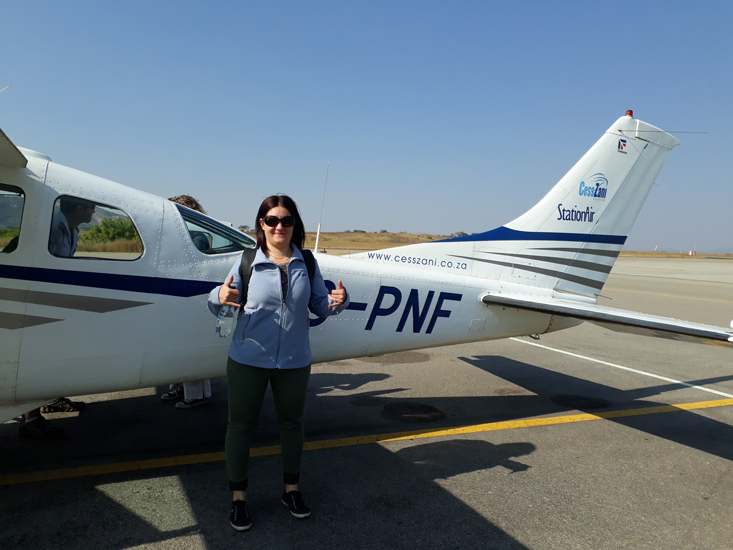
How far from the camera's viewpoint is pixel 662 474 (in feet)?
12.3

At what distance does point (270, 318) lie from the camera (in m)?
2.66

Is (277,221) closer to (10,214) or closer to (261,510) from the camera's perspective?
(10,214)

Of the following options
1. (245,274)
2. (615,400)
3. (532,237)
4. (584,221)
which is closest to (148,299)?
(245,274)

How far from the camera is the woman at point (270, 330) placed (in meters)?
2.65

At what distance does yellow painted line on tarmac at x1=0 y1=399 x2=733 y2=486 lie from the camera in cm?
334

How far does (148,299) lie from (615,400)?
208 inches

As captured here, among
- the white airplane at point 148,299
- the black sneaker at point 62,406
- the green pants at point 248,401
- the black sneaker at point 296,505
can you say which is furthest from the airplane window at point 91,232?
→ the black sneaker at point 62,406

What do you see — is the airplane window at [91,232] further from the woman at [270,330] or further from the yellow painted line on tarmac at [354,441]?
the yellow painted line on tarmac at [354,441]

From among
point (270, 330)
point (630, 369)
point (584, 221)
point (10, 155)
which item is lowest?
point (630, 369)

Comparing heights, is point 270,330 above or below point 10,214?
below

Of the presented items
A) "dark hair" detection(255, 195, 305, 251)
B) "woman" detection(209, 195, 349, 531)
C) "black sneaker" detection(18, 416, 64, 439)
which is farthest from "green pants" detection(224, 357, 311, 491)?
"black sneaker" detection(18, 416, 64, 439)

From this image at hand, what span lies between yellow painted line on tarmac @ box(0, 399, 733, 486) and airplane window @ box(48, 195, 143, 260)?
1632mm

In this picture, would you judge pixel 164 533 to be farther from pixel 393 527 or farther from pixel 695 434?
pixel 695 434

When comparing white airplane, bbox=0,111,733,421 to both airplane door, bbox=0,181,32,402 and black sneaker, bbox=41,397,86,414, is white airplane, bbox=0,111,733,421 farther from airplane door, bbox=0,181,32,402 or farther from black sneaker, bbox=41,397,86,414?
black sneaker, bbox=41,397,86,414
